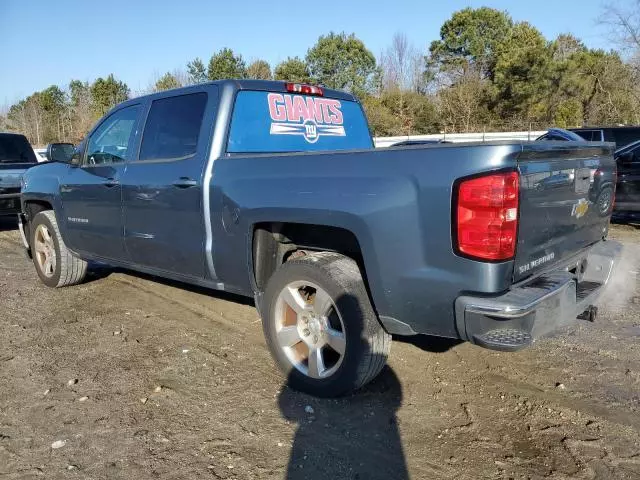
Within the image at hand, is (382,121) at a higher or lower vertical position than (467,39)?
lower

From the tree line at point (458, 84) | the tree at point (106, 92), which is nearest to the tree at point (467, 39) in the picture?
the tree line at point (458, 84)

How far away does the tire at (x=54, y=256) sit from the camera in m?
5.85

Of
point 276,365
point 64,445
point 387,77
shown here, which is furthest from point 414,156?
point 387,77

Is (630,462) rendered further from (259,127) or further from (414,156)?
(259,127)

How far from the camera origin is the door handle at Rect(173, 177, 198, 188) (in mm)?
3886

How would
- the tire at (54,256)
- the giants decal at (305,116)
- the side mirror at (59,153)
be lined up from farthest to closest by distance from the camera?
the tire at (54,256) < the side mirror at (59,153) < the giants decal at (305,116)

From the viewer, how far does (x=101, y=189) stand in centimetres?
488

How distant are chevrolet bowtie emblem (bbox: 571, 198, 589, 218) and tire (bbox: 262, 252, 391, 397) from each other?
52.4 inches

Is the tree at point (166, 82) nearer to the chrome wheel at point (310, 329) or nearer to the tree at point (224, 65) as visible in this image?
the tree at point (224, 65)

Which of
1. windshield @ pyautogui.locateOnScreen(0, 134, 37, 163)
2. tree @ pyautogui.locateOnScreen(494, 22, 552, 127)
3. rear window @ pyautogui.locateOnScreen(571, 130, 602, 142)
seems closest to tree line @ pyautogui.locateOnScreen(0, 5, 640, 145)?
tree @ pyautogui.locateOnScreen(494, 22, 552, 127)

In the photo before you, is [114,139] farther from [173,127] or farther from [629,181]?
[629,181]

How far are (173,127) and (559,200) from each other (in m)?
2.89

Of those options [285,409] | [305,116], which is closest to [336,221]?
[285,409]

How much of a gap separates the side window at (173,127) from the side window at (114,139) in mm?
234
